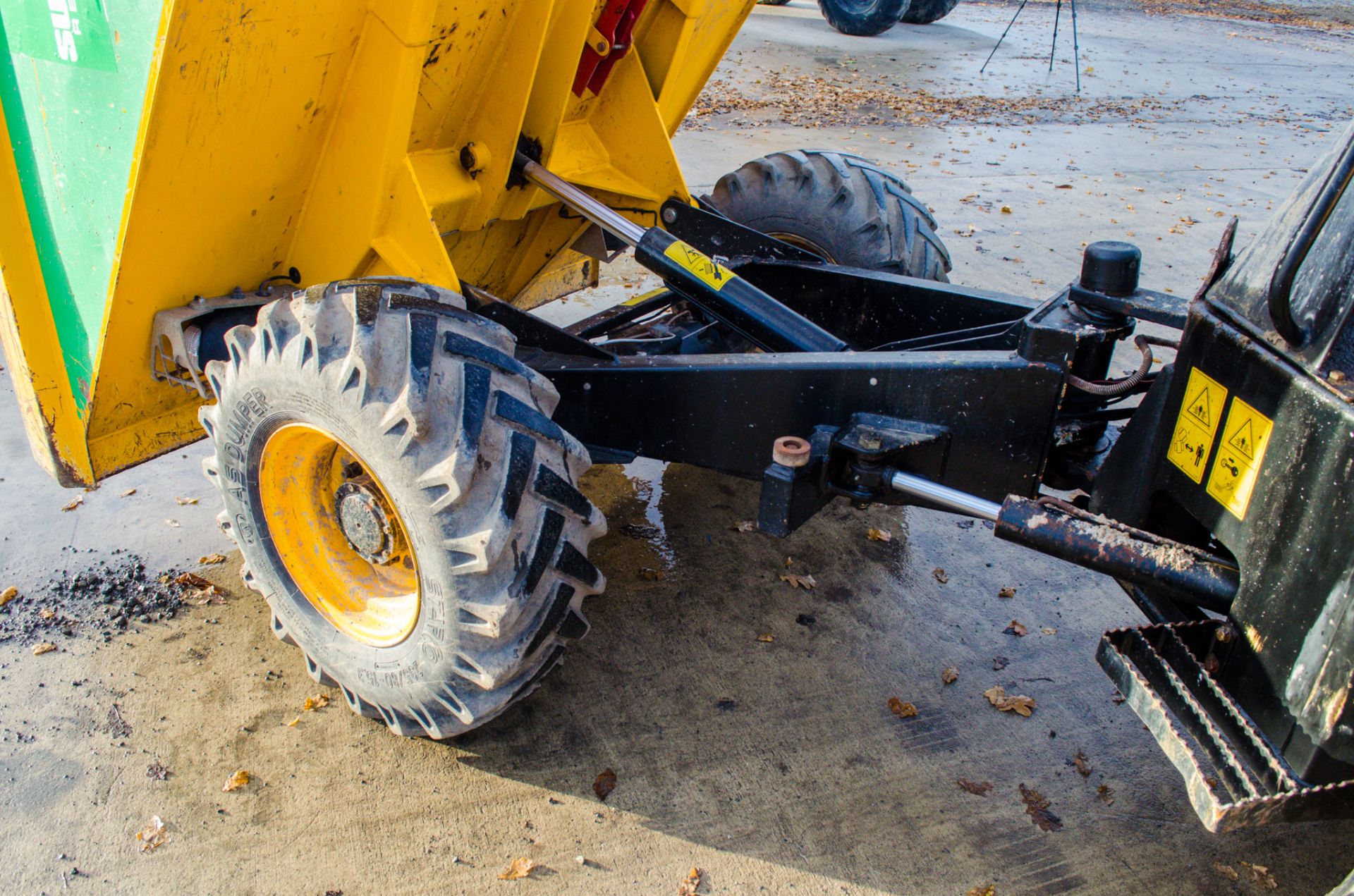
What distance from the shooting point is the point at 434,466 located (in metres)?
2.58

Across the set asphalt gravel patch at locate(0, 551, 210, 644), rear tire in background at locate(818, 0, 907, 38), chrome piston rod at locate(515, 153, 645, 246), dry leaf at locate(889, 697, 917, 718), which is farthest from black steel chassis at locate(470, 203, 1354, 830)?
rear tire in background at locate(818, 0, 907, 38)

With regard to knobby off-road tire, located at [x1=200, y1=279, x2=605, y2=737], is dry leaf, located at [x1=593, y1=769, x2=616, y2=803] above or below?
below

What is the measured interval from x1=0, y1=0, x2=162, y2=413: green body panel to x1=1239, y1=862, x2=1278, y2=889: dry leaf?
3.51 m

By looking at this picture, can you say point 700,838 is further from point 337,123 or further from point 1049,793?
point 337,123

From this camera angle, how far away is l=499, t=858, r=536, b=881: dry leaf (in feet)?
9.06

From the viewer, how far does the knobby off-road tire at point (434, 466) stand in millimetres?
2592

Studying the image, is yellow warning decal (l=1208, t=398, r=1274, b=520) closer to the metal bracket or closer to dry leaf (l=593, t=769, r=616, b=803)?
the metal bracket

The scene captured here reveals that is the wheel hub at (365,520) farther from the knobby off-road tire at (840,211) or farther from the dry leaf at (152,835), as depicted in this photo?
the knobby off-road tire at (840,211)

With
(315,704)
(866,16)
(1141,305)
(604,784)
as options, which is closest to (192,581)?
(315,704)

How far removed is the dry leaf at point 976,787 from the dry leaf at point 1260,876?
674mm

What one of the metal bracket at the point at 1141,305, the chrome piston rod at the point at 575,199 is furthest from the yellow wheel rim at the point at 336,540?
the metal bracket at the point at 1141,305

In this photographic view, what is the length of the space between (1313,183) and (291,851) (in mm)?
2977

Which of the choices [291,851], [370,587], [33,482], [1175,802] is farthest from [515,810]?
[33,482]

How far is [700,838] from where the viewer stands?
289 cm
